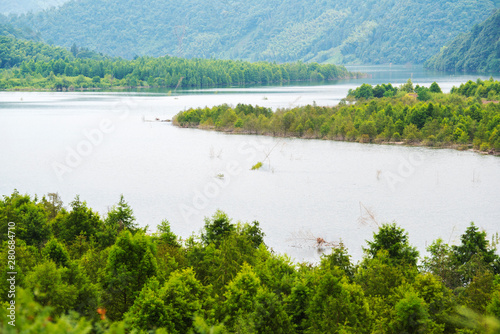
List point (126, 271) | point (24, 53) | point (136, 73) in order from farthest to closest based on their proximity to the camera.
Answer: point (24, 53)
point (136, 73)
point (126, 271)

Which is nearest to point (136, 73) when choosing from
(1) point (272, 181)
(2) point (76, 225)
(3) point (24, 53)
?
(3) point (24, 53)

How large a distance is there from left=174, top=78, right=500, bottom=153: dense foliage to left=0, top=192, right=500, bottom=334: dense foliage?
92.5ft

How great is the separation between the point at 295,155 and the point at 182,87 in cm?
8518

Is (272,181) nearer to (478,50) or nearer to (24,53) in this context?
(478,50)

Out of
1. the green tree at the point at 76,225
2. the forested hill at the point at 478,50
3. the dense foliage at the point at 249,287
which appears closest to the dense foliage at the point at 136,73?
the forested hill at the point at 478,50

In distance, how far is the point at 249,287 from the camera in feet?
42.5

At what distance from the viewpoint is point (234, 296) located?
1283 cm

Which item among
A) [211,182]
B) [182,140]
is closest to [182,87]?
[182,140]

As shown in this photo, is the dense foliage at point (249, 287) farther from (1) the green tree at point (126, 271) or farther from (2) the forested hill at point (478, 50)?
(2) the forested hill at point (478, 50)

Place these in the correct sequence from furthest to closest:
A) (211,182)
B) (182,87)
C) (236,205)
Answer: (182,87) < (211,182) < (236,205)

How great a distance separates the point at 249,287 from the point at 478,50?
145 meters

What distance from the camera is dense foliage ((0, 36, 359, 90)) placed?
12375 centimetres

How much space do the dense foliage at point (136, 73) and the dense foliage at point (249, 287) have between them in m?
108

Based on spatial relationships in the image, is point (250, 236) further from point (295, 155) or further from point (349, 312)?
point (295, 155)
